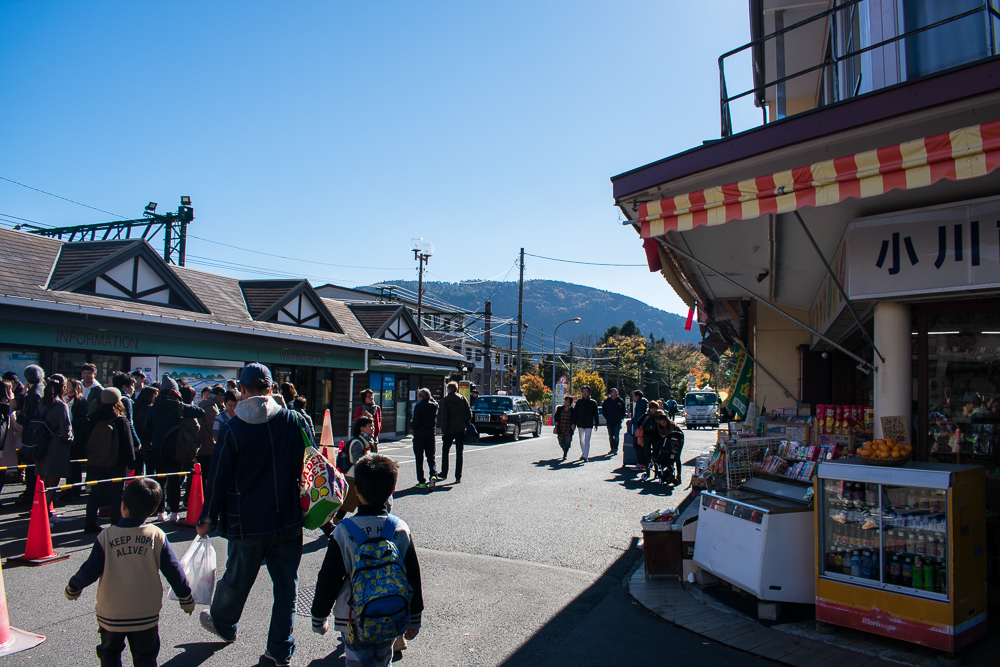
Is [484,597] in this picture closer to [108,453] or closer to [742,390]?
[108,453]

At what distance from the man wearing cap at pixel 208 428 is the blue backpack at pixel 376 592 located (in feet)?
19.8

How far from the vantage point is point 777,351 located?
451 inches

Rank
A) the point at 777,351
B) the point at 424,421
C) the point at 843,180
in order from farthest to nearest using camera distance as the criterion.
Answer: the point at 777,351 → the point at 424,421 → the point at 843,180

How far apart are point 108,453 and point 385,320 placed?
1621 cm

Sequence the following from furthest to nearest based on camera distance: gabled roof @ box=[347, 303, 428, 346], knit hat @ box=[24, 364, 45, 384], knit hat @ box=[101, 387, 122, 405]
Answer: gabled roof @ box=[347, 303, 428, 346] → knit hat @ box=[24, 364, 45, 384] → knit hat @ box=[101, 387, 122, 405]

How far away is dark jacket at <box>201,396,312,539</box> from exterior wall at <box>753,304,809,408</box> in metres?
9.74

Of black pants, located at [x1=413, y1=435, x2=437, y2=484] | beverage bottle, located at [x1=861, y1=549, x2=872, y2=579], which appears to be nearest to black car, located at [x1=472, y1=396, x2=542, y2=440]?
black pants, located at [x1=413, y1=435, x2=437, y2=484]

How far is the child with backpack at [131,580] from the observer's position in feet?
10.3

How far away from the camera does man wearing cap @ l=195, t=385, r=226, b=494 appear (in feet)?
26.7

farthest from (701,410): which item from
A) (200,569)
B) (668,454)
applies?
(200,569)

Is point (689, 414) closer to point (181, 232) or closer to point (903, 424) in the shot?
point (181, 232)

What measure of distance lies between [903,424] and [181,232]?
30.5 m

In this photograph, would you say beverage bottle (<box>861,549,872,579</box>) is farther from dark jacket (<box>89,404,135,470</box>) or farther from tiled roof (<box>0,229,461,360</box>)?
tiled roof (<box>0,229,461,360</box>)

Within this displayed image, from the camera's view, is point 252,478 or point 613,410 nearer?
point 252,478
